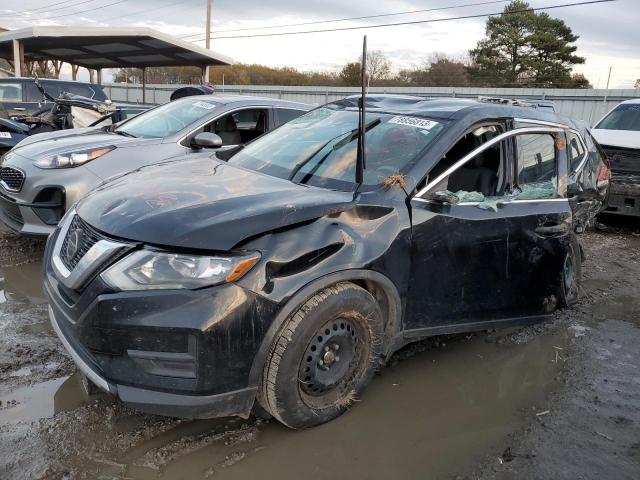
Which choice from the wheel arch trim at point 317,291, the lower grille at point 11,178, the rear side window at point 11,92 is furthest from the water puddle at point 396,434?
the rear side window at point 11,92

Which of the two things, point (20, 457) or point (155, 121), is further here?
point (155, 121)

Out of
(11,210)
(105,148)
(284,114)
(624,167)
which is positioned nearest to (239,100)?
(284,114)

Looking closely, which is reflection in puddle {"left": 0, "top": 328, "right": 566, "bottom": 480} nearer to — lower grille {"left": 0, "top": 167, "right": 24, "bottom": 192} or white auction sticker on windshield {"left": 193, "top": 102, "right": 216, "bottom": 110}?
lower grille {"left": 0, "top": 167, "right": 24, "bottom": 192}

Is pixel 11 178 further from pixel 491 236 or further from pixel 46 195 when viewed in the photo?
pixel 491 236

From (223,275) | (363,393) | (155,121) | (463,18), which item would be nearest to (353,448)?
(363,393)

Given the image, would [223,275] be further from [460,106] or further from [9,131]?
[9,131]

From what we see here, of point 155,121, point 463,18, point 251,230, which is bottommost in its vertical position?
point 251,230

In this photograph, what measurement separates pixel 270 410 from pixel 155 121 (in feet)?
15.0

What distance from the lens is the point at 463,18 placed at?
73.2 ft

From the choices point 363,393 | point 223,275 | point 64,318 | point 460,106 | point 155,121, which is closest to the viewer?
point 223,275

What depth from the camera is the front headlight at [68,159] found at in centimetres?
500

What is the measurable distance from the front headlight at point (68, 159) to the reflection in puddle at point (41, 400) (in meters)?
2.52

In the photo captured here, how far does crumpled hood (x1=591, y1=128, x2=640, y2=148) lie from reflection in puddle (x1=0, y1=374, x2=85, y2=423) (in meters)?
8.28

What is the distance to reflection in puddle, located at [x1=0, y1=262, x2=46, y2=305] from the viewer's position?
4.39 m
